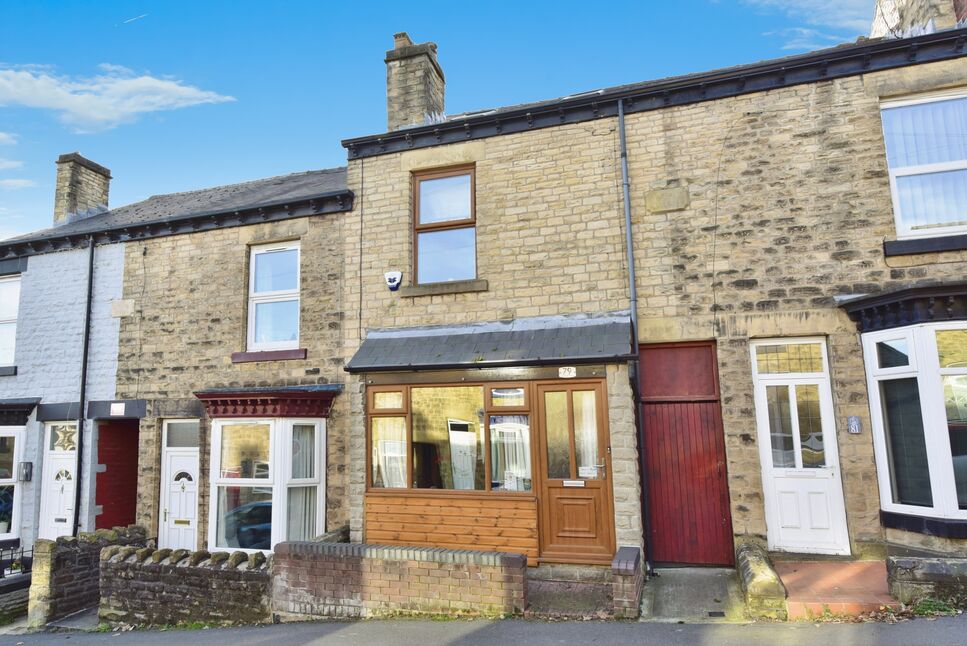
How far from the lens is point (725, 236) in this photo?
8.17m

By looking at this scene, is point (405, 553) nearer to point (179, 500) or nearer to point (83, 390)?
point (179, 500)

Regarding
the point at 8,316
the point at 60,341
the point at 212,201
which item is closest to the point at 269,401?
the point at 60,341

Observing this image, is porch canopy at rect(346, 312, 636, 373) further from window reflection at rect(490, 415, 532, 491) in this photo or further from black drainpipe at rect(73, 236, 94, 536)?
black drainpipe at rect(73, 236, 94, 536)

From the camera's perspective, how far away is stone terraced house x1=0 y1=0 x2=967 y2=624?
740cm

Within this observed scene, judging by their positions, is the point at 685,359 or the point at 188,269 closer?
the point at 685,359

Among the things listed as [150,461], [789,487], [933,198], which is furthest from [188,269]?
[933,198]

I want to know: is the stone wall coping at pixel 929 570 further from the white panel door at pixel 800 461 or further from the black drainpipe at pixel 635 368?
the black drainpipe at pixel 635 368

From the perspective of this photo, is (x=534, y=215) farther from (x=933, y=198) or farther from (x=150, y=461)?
(x=150, y=461)

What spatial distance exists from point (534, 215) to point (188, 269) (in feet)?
21.8

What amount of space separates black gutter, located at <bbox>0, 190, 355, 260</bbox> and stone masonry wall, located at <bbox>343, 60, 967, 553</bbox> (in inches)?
71.7

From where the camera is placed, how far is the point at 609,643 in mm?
5625

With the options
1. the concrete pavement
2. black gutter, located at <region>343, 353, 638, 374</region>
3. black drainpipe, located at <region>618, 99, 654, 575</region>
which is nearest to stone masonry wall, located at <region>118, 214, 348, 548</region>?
black gutter, located at <region>343, 353, 638, 374</region>

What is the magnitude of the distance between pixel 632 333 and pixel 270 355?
6.07 meters

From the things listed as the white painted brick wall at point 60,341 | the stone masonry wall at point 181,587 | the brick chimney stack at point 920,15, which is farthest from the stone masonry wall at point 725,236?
the white painted brick wall at point 60,341
